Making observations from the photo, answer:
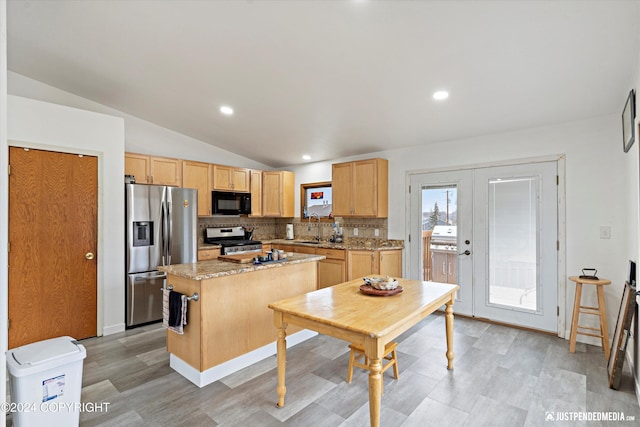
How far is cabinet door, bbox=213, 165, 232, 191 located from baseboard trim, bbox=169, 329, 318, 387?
9.75 feet

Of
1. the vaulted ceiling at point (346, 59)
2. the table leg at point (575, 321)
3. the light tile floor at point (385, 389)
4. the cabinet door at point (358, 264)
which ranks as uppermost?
the vaulted ceiling at point (346, 59)

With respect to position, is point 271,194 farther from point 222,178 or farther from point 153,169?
point 153,169

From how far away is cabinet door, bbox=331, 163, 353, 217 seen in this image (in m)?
5.12

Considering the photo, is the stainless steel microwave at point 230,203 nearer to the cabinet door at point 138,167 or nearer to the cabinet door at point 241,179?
the cabinet door at point 241,179

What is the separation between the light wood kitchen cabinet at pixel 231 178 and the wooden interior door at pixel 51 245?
5.94ft

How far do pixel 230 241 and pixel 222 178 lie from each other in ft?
3.56

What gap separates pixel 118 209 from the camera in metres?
3.74

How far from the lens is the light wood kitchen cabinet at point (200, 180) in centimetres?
481

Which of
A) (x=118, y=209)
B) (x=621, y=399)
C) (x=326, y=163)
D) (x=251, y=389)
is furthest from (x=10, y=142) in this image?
(x=621, y=399)

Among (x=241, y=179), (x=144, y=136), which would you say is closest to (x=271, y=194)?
(x=241, y=179)

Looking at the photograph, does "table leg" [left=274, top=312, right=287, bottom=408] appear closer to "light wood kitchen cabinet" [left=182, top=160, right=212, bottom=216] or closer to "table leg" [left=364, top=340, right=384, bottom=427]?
"table leg" [left=364, top=340, right=384, bottom=427]

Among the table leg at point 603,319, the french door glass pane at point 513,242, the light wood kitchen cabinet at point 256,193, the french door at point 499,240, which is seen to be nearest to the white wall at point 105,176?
the light wood kitchen cabinet at point 256,193

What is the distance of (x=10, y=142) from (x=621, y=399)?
566 centimetres

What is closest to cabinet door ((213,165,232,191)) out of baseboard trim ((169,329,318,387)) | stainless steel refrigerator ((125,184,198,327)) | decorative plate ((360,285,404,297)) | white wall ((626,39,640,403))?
stainless steel refrigerator ((125,184,198,327))
